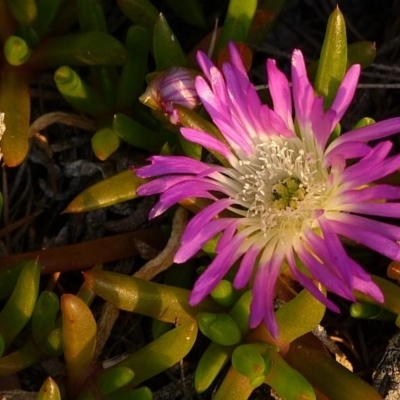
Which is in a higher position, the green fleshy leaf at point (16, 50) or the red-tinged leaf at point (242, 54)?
the green fleshy leaf at point (16, 50)

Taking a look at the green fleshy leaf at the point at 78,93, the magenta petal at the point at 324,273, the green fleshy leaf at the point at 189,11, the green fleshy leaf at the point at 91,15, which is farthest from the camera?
the green fleshy leaf at the point at 189,11

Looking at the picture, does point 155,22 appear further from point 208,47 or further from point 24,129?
point 24,129

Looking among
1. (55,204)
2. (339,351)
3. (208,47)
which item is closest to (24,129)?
(55,204)

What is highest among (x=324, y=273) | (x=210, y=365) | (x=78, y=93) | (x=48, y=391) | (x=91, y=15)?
(x=91, y=15)

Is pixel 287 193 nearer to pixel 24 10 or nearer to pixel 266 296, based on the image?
pixel 266 296

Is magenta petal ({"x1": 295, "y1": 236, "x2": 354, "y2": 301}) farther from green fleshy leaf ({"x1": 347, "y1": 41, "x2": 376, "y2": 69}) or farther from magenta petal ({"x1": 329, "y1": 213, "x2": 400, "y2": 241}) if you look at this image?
green fleshy leaf ({"x1": 347, "y1": 41, "x2": 376, "y2": 69})

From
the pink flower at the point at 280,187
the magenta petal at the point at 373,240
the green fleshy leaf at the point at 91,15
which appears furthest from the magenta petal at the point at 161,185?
the green fleshy leaf at the point at 91,15

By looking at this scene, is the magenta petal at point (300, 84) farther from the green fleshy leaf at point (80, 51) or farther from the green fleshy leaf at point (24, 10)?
the green fleshy leaf at point (24, 10)

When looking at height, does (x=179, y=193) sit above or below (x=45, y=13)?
below

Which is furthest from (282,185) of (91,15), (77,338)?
(91,15)
